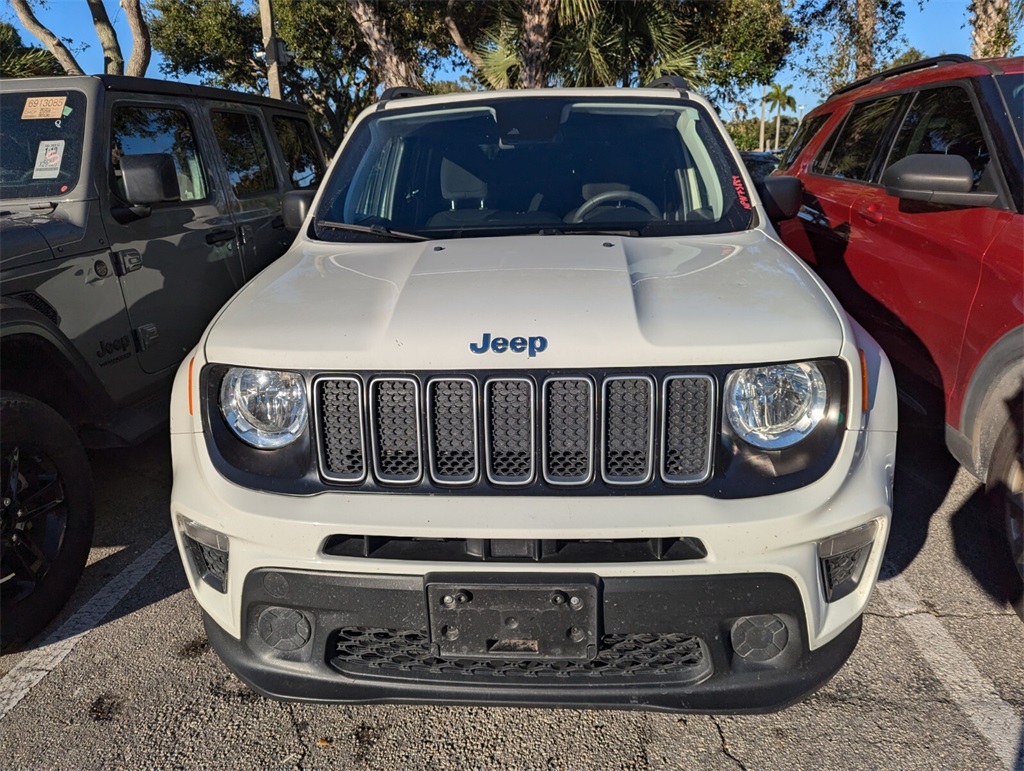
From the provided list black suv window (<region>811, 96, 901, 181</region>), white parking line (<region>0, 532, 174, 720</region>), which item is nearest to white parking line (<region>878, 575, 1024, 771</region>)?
black suv window (<region>811, 96, 901, 181</region>)

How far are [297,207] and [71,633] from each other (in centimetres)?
186

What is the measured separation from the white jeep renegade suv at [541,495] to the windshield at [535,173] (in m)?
0.87

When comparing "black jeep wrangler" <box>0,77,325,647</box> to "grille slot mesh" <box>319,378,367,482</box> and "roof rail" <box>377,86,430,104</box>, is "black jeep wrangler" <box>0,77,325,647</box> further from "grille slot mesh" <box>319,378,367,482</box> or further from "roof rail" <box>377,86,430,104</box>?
"grille slot mesh" <box>319,378,367,482</box>

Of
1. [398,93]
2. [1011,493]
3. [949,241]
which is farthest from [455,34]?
[1011,493]

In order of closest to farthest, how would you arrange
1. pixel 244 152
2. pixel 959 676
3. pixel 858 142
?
pixel 959 676 < pixel 858 142 < pixel 244 152

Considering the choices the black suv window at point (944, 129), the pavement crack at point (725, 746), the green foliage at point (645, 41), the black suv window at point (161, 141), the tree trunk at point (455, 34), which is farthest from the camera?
the tree trunk at point (455, 34)

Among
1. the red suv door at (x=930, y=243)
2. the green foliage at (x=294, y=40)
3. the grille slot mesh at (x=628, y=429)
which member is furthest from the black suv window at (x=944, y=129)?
the green foliage at (x=294, y=40)

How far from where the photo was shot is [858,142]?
478cm

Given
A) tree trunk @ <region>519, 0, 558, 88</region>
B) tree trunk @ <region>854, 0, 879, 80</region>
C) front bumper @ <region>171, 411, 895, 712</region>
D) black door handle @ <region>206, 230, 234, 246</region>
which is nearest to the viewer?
front bumper @ <region>171, 411, 895, 712</region>

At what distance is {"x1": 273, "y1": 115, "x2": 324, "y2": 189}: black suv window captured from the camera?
5.57 metres

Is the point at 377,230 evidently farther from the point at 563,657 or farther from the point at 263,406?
the point at 563,657

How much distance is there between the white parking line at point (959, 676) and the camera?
223cm

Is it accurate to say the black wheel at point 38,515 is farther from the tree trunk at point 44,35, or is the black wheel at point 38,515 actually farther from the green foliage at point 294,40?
the green foliage at point 294,40

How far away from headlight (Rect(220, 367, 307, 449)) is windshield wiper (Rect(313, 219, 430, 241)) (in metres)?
0.96
